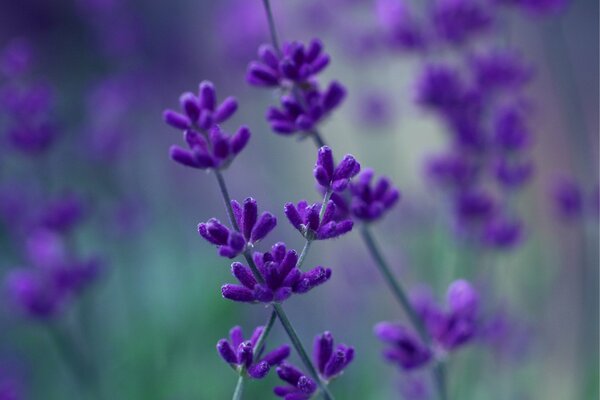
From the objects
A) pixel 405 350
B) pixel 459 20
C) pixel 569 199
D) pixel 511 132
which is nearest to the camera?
pixel 405 350

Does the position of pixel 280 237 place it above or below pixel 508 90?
below

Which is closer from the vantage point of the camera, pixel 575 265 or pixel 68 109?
pixel 575 265

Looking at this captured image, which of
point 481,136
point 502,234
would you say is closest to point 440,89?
point 481,136

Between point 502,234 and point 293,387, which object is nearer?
point 293,387

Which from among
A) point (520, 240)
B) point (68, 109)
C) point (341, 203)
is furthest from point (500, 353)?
point (68, 109)

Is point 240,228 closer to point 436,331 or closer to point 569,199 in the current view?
point 436,331

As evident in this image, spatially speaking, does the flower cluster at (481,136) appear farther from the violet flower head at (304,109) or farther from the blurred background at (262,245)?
the violet flower head at (304,109)

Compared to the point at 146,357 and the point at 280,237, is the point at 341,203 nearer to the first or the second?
the point at 146,357
